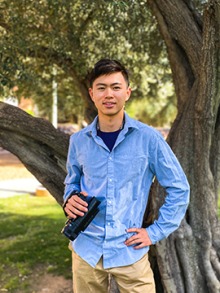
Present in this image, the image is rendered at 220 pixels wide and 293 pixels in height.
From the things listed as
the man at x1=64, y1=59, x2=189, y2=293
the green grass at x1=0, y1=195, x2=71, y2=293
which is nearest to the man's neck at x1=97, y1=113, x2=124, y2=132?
the man at x1=64, y1=59, x2=189, y2=293

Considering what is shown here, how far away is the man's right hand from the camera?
8.23 feet

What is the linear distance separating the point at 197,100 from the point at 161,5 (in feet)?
3.96

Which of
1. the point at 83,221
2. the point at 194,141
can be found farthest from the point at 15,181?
the point at 83,221

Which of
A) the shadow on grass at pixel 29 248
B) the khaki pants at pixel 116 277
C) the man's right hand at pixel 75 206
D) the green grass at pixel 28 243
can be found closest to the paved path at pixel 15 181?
the green grass at pixel 28 243

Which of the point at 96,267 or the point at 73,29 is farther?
the point at 73,29

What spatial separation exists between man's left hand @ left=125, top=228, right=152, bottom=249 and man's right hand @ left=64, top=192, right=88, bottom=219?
308 millimetres

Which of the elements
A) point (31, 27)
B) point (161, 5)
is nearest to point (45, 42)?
point (31, 27)

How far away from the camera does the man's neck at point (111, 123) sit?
264cm

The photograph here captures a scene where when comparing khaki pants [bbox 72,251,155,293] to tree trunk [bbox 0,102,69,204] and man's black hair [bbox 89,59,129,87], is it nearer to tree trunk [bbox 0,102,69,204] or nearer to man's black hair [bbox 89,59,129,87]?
man's black hair [bbox 89,59,129,87]

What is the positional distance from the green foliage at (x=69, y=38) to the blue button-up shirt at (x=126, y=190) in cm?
239

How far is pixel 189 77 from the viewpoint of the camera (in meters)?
4.53

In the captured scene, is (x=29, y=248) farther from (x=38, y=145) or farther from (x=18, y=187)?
(x=18, y=187)

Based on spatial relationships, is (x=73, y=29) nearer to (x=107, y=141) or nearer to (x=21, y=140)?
(x=21, y=140)

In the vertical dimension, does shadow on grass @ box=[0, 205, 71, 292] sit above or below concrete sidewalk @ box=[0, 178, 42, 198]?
above
